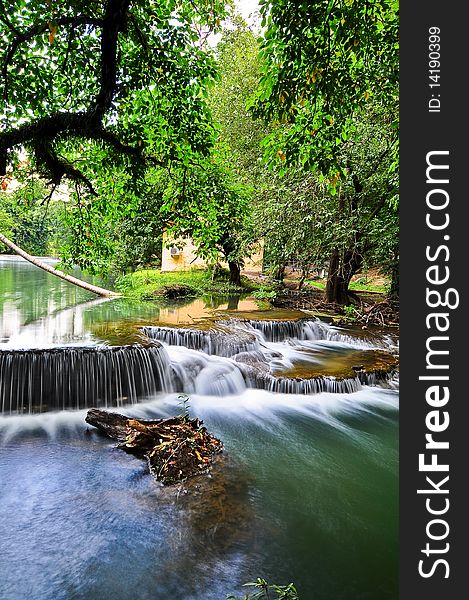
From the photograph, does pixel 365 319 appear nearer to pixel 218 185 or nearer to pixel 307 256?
pixel 307 256

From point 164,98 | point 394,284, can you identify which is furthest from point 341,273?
point 164,98

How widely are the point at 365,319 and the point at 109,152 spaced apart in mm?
11525

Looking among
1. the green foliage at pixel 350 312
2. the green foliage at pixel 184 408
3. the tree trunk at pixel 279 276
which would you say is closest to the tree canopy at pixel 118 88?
the green foliage at pixel 184 408

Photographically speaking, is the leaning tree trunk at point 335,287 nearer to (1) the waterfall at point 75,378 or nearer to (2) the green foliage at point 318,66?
(1) the waterfall at point 75,378

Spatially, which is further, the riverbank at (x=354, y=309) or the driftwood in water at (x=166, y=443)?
the riverbank at (x=354, y=309)

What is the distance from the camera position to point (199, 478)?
5.29 meters

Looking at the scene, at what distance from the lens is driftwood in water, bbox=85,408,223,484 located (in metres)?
5.36

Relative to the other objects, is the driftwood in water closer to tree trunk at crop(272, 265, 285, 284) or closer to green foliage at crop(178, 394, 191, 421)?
green foliage at crop(178, 394, 191, 421)

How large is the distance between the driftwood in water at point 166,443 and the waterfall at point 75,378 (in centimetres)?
161

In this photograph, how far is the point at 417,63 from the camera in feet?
7.00

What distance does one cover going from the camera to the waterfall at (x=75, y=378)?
773 centimetres

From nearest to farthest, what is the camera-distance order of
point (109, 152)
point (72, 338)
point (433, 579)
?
point (433, 579) < point (109, 152) < point (72, 338)

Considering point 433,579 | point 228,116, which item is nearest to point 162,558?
point 433,579

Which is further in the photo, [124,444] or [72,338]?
[72,338]
